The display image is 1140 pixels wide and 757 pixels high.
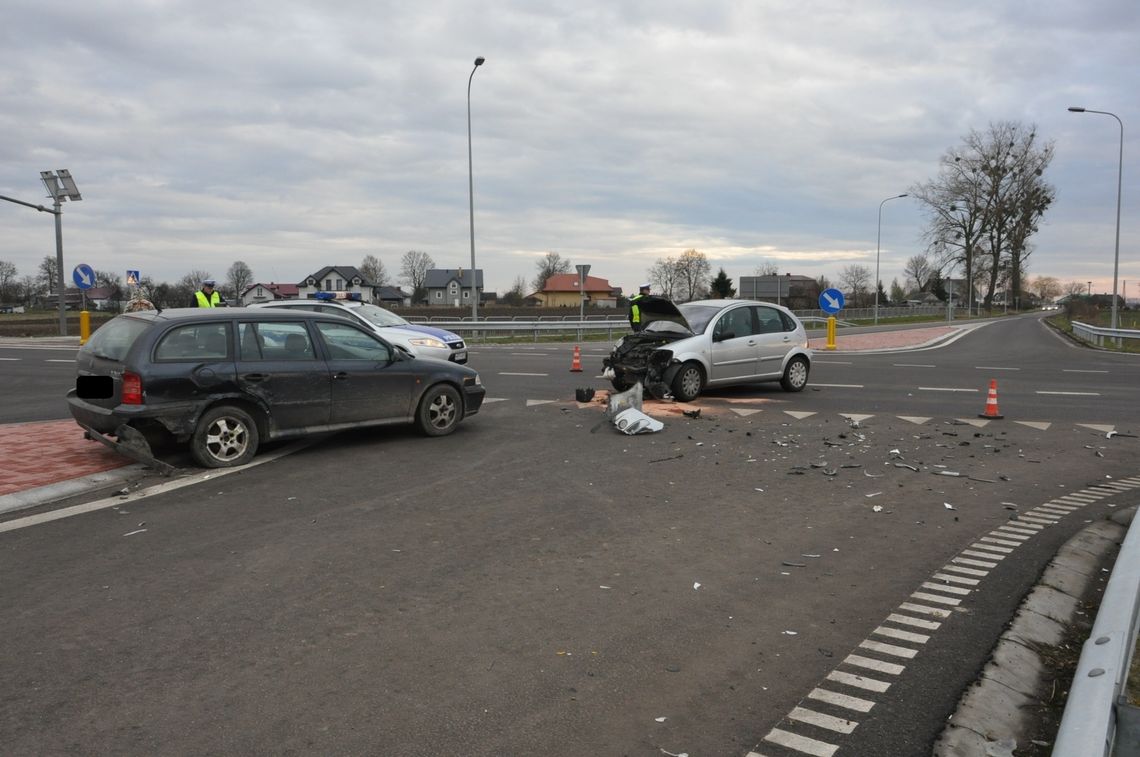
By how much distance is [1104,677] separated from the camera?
2.81 meters

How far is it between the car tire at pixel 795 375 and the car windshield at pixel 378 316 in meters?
8.22

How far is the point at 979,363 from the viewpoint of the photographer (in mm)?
21953

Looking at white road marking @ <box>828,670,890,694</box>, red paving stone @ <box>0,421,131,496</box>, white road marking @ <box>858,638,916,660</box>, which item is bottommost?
white road marking @ <box>828,670,890,694</box>

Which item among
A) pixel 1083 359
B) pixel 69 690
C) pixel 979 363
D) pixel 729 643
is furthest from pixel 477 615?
pixel 1083 359

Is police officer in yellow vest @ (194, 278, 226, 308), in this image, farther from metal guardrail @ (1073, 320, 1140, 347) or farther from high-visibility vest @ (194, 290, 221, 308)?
metal guardrail @ (1073, 320, 1140, 347)

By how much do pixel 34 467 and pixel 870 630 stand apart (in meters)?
7.55

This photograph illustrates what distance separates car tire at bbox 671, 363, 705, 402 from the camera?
1275 cm

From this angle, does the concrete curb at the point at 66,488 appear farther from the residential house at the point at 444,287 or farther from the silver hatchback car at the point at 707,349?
the residential house at the point at 444,287

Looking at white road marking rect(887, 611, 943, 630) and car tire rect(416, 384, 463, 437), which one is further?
car tire rect(416, 384, 463, 437)

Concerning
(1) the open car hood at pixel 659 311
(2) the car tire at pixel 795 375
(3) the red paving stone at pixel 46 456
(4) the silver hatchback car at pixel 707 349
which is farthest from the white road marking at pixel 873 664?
(2) the car tire at pixel 795 375

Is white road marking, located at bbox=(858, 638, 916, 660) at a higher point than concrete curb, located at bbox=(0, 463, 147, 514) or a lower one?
lower

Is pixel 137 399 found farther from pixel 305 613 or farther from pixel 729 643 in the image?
pixel 729 643

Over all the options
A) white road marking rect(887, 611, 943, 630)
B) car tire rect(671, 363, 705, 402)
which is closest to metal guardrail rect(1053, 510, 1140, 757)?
white road marking rect(887, 611, 943, 630)

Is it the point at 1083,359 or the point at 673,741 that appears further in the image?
the point at 1083,359
